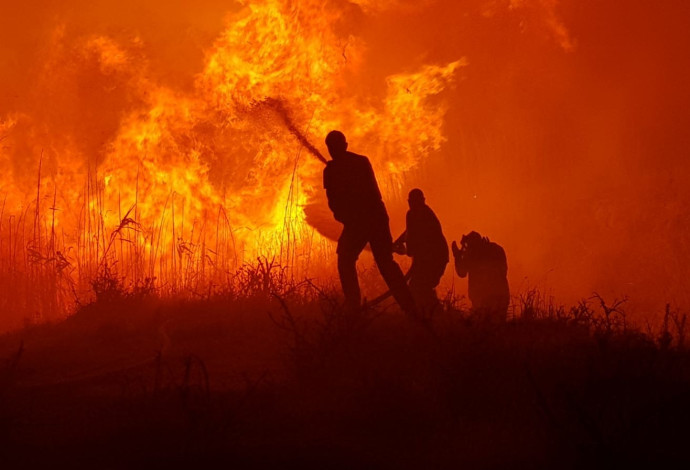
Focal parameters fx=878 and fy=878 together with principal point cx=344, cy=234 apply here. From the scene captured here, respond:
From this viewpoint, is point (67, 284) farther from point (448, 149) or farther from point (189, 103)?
point (448, 149)

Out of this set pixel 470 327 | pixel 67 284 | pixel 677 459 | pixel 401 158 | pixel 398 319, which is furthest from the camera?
pixel 401 158

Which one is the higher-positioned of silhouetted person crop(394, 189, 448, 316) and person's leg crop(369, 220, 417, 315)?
silhouetted person crop(394, 189, 448, 316)

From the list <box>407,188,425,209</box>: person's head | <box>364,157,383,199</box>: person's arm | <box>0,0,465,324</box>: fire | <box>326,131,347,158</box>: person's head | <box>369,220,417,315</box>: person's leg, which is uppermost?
<box>0,0,465,324</box>: fire

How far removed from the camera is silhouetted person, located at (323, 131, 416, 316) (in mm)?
8148

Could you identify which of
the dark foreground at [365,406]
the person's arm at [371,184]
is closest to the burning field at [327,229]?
the dark foreground at [365,406]

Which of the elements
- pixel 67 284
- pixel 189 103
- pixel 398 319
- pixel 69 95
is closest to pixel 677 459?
pixel 398 319

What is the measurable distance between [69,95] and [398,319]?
15.4 metres

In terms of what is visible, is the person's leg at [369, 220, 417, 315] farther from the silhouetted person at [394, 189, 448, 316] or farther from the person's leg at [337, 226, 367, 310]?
the silhouetted person at [394, 189, 448, 316]

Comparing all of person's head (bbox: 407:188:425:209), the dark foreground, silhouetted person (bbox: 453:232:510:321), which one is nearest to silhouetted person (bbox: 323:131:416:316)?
the dark foreground

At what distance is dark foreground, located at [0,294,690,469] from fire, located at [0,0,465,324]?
29.4 ft

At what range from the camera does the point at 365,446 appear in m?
5.07

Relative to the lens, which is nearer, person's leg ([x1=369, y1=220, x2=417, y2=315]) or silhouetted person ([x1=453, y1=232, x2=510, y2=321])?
person's leg ([x1=369, y1=220, x2=417, y2=315])

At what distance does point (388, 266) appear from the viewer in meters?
8.16

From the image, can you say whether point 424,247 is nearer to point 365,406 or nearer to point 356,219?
point 356,219
